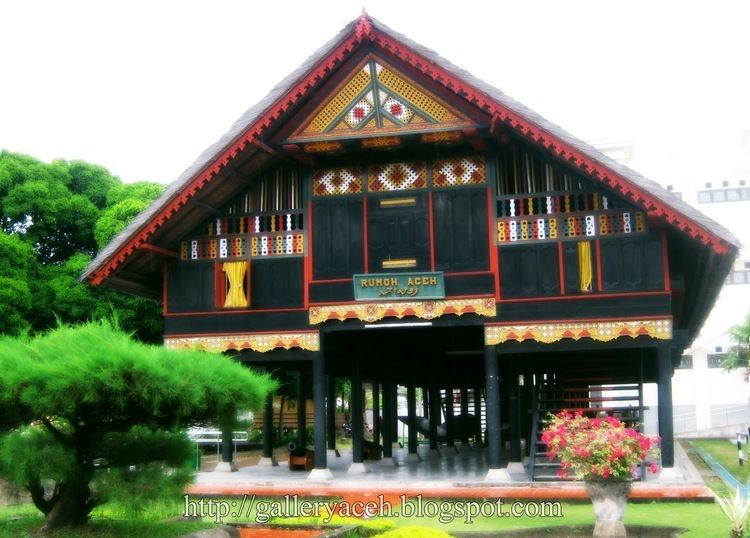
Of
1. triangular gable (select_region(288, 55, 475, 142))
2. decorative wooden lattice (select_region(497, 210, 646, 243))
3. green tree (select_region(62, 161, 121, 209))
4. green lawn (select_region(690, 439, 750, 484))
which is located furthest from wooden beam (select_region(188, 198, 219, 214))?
green tree (select_region(62, 161, 121, 209))

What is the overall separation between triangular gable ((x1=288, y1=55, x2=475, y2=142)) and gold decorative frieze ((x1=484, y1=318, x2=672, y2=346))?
400cm

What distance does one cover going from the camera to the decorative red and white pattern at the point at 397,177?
59.2 ft

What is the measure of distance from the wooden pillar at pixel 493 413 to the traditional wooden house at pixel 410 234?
37 mm

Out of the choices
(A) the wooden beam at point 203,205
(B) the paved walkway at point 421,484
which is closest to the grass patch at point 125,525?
(B) the paved walkway at point 421,484

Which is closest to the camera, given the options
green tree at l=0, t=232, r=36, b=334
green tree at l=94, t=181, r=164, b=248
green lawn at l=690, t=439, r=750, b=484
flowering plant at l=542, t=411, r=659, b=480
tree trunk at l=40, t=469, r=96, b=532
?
tree trunk at l=40, t=469, r=96, b=532

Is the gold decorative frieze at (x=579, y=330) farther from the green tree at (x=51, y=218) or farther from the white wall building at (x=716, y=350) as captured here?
the white wall building at (x=716, y=350)

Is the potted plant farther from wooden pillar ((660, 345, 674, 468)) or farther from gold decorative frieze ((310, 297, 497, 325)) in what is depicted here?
gold decorative frieze ((310, 297, 497, 325))

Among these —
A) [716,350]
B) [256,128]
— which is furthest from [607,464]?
[716,350]

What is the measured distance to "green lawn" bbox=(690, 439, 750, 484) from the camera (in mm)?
23703

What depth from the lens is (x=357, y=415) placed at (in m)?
20.3

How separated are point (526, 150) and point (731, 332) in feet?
83.0

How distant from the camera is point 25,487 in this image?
10.2m

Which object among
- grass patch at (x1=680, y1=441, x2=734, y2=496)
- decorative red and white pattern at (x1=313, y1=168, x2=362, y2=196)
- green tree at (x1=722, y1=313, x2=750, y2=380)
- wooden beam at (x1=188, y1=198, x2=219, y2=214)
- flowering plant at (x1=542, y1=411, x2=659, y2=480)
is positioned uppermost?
decorative red and white pattern at (x1=313, y1=168, x2=362, y2=196)

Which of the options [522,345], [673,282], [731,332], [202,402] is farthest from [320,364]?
[731,332]
